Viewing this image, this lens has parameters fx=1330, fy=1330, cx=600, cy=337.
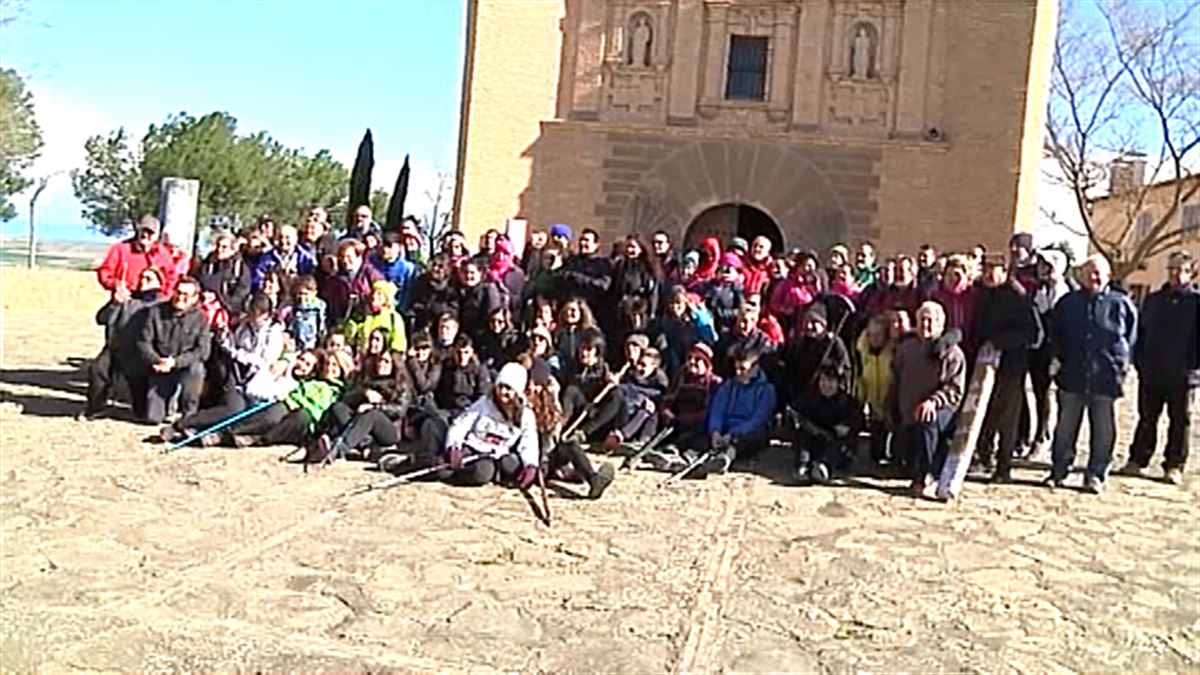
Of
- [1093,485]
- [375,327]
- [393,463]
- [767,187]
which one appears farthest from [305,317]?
[767,187]

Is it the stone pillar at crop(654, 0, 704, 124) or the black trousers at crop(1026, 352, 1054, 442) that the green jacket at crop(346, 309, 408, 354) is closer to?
the black trousers at crop(1026, 352, 1054, 442)

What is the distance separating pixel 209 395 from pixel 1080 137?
1319 inches

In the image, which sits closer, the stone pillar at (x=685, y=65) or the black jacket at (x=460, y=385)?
the black jacket at (x=460, y=385)

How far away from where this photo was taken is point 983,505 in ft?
29.4

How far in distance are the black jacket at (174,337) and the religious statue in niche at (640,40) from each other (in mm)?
14594

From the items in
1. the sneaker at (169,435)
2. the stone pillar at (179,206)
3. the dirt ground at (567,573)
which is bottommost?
the dirt ground at (567,573)

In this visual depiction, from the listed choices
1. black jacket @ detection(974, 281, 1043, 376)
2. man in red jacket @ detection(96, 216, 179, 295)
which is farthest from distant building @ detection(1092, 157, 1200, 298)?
man in red jacket @ detection(96, 216, 179, 295)

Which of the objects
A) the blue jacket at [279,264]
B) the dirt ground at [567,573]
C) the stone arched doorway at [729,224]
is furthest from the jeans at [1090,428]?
the stone arched doorway at [729,224]

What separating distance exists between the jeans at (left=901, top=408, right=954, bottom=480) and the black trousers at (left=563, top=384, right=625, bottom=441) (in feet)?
7.62

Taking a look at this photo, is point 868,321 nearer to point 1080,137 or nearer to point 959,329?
point 959,329

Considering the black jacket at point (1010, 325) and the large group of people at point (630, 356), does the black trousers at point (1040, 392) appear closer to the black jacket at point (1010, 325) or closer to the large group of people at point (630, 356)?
the large group of people at point (630, 356)

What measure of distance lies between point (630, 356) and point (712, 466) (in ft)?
4.38

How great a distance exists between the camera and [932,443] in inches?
367

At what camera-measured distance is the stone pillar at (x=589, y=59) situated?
24016 mm
